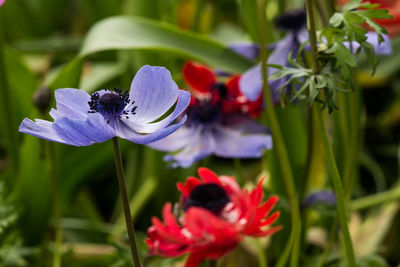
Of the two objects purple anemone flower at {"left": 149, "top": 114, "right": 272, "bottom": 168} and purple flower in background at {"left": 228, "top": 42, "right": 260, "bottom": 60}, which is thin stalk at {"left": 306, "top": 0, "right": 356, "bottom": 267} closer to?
purple anemone flower at {"left": 149, "top": 114, "right": 272, "bottom": 168}

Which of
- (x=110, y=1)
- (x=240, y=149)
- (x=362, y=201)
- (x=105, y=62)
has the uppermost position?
(x=110, y=1)

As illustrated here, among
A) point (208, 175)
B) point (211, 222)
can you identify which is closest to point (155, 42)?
point (208, 175)

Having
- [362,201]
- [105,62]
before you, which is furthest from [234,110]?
[105,62]

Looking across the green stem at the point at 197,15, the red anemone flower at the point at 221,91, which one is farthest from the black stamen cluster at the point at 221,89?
the green stem at the point at 197,15

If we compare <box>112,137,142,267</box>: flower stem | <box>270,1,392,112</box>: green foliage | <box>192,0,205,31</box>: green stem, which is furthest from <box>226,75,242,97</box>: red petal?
<box>192,0,205,31</box>: green stem

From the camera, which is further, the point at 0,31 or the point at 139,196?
the point at 139,196

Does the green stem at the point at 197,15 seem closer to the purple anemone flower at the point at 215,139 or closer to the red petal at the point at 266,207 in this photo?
the purple anemone flower at the point at 215,139

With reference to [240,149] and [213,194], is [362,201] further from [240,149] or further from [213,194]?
[213,194]
